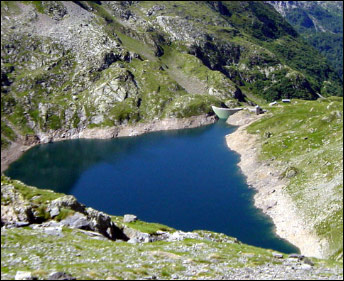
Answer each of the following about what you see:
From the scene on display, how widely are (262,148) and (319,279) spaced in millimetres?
112915

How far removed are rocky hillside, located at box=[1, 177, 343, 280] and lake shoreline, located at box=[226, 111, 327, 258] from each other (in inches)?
1392

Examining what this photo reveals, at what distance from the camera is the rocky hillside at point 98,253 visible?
3716cm

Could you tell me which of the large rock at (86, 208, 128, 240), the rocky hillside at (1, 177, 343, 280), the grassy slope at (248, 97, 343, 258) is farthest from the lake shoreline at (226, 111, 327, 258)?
the large rock at (86, 208, 128, 240)

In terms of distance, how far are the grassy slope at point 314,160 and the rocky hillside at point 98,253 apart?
3507 centimetres

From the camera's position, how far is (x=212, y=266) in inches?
1679

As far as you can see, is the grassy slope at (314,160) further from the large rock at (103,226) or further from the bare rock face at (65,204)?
the bare rock face at (65,204)

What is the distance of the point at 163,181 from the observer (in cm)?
13700

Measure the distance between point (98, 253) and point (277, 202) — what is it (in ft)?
242

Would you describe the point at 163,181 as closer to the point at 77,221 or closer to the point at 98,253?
the point at 77,221

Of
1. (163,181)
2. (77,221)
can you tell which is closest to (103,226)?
(77,221)

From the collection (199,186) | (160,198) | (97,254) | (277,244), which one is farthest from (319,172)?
(97,254)

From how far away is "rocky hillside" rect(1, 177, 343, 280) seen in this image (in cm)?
3716

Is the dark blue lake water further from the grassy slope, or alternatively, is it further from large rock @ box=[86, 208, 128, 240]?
large rock @ box=[86, 208, 128, 240]

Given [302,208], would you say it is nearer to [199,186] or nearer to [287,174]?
[287,174]
